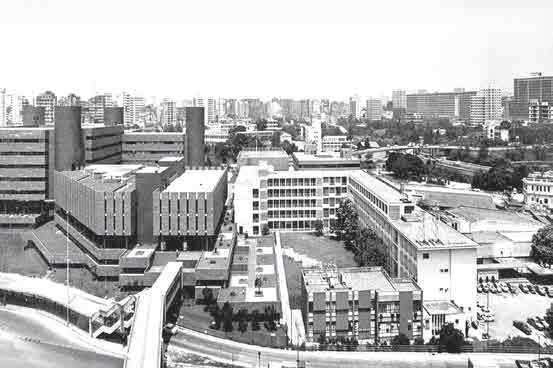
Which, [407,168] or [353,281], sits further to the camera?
[407,168]

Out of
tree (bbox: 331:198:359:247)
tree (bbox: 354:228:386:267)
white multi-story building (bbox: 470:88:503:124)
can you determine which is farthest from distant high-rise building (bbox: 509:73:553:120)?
tree (bbox: 354:228:386:267)

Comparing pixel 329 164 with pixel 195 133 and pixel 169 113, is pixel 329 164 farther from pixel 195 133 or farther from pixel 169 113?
pixel 169 113

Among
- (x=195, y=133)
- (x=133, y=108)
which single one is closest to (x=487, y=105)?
(x=133, y=108)

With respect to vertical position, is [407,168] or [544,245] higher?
[407,168]

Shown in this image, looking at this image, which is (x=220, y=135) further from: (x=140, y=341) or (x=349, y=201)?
(x=140, y=341)

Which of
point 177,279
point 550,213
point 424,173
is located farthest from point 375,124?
point 177,279

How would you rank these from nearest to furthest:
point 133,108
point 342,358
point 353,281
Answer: point 342,358 → point 353,281 → point 133,108
